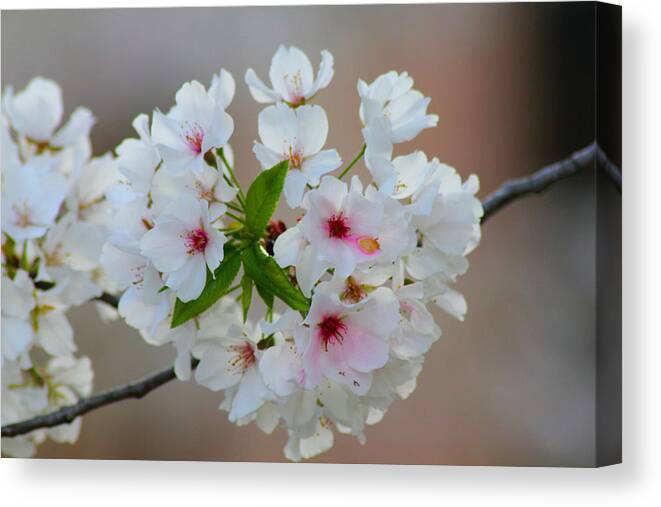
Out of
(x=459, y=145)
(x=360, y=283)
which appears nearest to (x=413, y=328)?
(x=360, y=283)

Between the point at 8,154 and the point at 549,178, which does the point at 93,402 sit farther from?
the point at 549,178

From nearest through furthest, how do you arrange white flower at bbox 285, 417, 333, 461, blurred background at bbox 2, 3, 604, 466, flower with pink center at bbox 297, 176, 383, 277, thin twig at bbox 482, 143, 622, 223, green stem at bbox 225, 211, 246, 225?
flower with pink center at bbox 297, 176, 383, 277, green stem at bbox 225, 211, 246, 225, white flower at bbox 285, 417, 333, 461, thin twig at bbox 482, 143, 622, 223, blurred background at bbox 2, 3, 604, 466

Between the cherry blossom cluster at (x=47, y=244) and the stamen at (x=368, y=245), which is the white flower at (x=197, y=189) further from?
the cherry blossom cluster at (x=47, y=244)

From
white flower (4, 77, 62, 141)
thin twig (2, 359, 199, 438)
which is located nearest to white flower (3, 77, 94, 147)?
white flower (4, 77, 62, 141)

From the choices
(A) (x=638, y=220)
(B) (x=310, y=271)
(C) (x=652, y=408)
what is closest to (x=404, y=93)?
(B) (x=310, y=271)

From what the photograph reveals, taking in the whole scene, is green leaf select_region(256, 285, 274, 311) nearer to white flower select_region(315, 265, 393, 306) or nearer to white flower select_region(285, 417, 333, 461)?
white flower select_region(315, 265, 393, 306)

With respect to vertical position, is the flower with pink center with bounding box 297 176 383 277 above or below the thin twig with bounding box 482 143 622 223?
below

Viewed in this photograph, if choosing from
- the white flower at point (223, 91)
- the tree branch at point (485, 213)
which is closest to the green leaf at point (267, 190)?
the white flower at point (223, 91)
